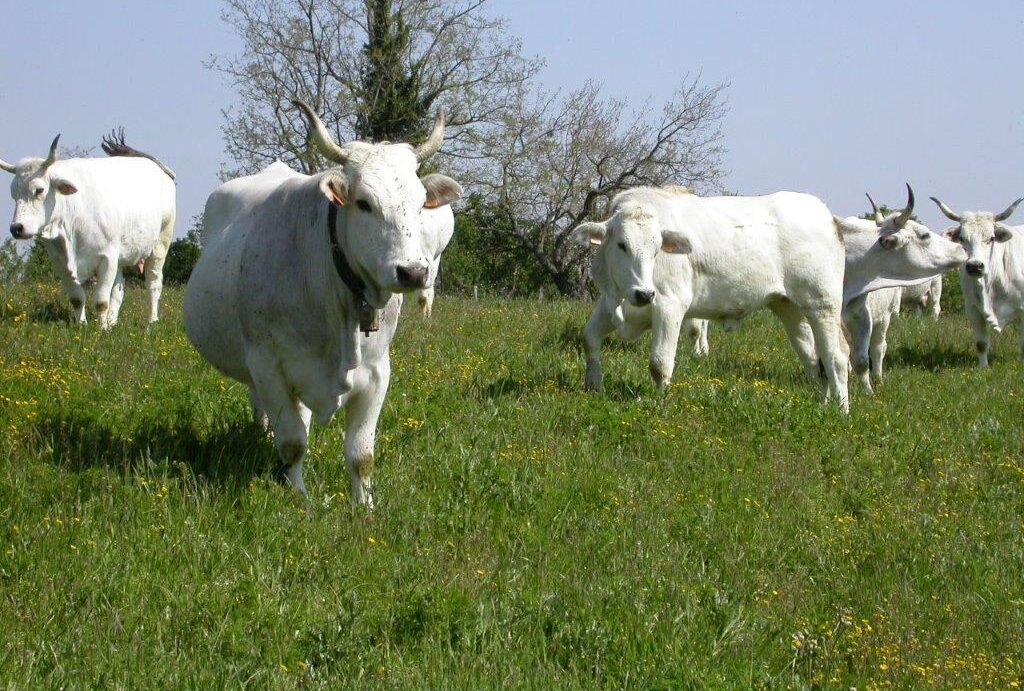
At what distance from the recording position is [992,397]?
12.2 metres

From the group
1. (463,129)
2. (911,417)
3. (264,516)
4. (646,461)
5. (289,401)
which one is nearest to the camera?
(264,516)

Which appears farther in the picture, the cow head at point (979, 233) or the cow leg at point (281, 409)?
the cow head at point (979, 233)

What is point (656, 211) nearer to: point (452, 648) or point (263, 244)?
point (263, 244)

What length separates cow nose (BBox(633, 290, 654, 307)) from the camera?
33.1 ft

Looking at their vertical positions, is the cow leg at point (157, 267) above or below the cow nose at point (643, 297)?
below

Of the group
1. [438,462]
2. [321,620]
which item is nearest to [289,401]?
[438,462]

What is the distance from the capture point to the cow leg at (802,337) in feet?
39.8

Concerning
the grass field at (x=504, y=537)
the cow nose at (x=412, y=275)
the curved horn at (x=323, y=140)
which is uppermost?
the curved horn at (x=323, y=140)

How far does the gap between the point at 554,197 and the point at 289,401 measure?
3692 cm

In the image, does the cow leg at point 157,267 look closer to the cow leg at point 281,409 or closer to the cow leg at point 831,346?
the cow leg at point 831,346

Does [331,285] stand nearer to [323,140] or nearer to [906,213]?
[323,140]

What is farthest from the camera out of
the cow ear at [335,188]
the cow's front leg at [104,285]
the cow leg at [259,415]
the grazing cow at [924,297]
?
the grazing cow at [924,297]

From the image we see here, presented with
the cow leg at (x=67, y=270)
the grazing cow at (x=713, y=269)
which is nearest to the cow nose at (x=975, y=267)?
the grazing cow at (x=713, y=269)

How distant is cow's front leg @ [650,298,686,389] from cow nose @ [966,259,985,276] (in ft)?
23.3
